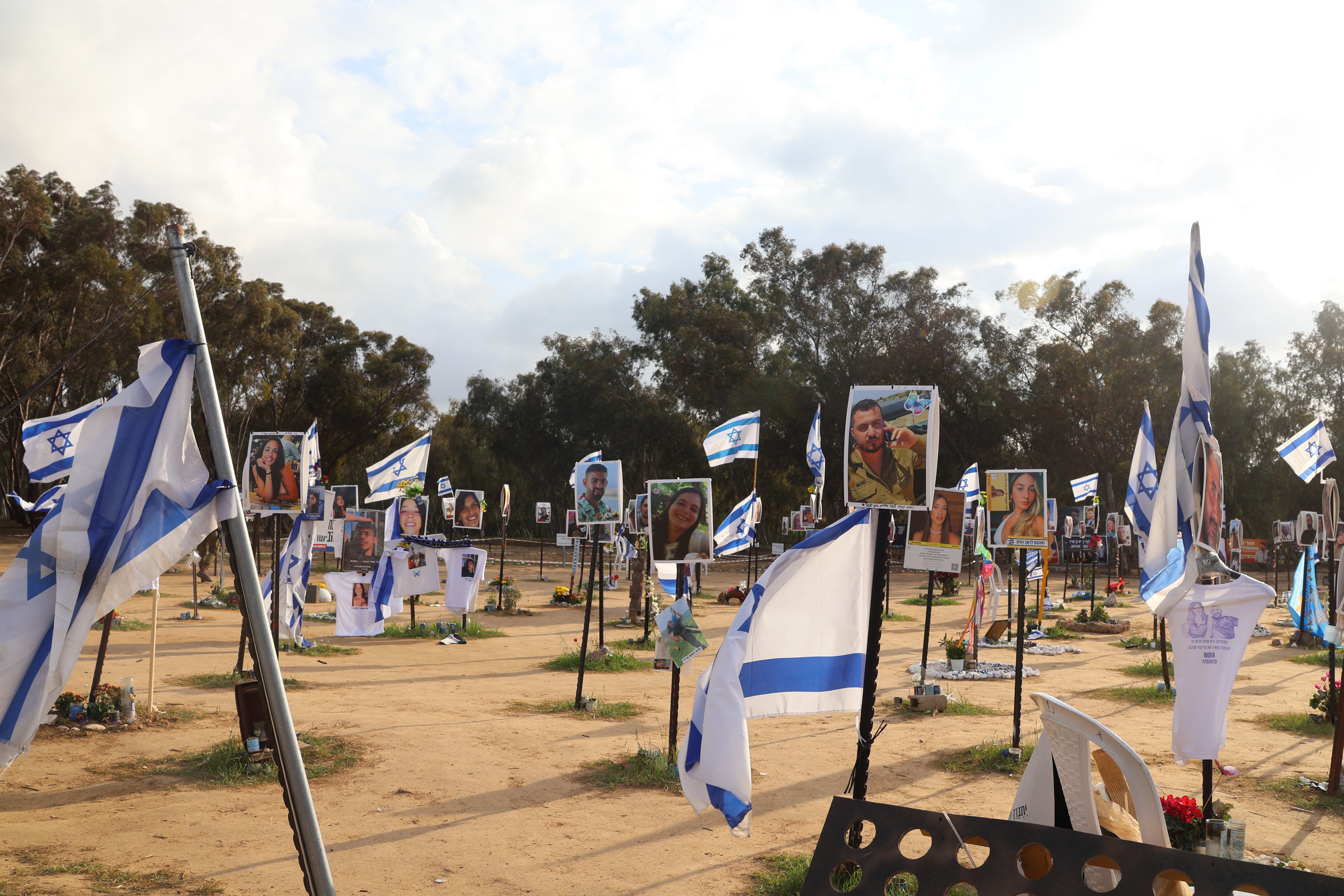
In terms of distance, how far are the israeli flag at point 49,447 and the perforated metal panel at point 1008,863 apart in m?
8.85

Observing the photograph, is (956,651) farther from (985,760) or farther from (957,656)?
(985,760)

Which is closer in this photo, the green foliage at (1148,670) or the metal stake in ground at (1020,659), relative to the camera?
the metal stake in ground at (1020,659)

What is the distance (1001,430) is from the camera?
40.0m

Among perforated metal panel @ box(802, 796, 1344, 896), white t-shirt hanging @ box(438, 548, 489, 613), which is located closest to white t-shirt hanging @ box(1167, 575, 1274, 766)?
perforated metal panel @ box(802, 796, 1344, 896)

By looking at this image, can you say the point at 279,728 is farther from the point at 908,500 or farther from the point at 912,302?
the point at 912,302

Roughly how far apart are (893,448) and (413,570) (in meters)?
12.3

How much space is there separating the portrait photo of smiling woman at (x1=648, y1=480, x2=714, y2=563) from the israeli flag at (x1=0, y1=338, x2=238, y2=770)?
559 cm

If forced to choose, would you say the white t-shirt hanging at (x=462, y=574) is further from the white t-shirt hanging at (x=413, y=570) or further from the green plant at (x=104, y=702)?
the green plant at (x=104, y=702)

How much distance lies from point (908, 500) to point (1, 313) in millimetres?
31306

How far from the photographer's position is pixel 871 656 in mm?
4812

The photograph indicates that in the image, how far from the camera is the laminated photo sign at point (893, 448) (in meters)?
5.08

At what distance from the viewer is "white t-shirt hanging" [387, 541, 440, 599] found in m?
15.6

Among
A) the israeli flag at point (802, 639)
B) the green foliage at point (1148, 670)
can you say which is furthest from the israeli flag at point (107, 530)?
the green foliage at point (1148, 670)

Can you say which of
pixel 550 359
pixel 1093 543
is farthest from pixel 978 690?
pixel 550 359
